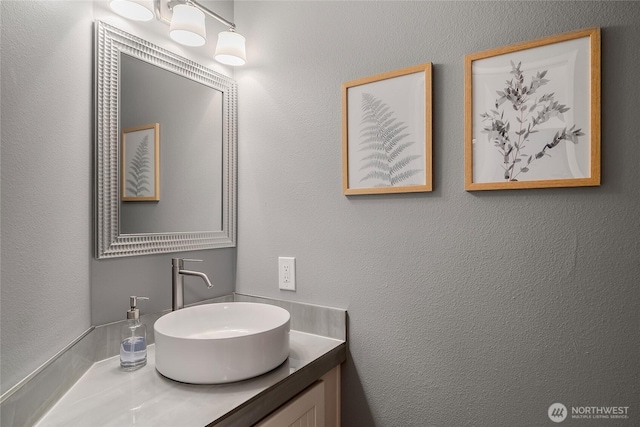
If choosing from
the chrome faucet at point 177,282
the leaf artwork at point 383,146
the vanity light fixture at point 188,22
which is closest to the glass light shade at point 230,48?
the vanity light fixture at point 188,22

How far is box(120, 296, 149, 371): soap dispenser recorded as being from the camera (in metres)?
1.05

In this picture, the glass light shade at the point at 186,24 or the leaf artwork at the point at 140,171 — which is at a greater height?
the glass light shade at the point at 186,24

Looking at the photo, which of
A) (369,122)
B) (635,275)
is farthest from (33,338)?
(635,275)

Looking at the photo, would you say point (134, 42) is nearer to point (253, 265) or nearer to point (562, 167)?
point (253, 265)

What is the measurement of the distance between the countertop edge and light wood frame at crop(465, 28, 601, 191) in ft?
2.23

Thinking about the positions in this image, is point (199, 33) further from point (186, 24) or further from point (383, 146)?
point (383, 146)

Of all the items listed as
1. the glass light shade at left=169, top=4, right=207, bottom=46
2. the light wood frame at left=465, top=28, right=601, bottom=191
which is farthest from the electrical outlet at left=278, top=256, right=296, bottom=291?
the glass light shade at left=169, top=4, right=207, bottom=46

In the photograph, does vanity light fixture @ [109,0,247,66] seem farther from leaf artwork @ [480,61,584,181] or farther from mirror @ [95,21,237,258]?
leaf artwork @ [480,61,584,181]

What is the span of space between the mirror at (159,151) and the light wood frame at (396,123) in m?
0.54

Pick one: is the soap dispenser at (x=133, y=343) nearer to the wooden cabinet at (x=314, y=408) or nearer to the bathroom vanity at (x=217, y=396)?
the bathroom vanity at (x=217, y=396)

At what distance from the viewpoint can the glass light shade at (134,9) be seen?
3.63 ft

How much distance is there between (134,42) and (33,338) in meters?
0.92

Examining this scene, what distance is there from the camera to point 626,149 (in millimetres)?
884

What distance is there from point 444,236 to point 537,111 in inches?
16.3
